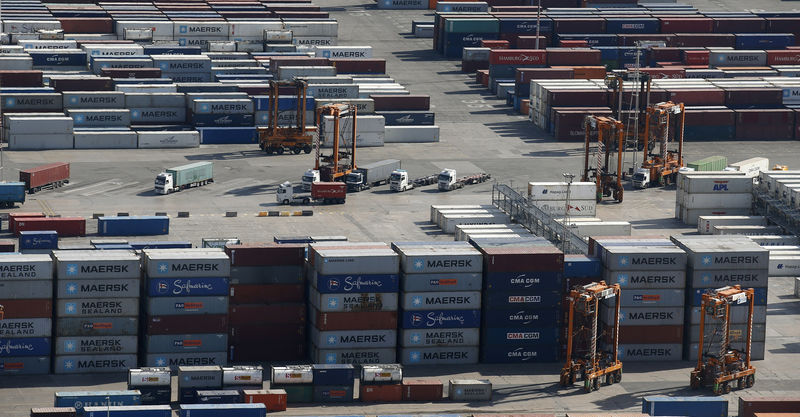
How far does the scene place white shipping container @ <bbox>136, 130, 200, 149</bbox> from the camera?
612 ft

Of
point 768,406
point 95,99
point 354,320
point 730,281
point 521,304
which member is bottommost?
point 768,406

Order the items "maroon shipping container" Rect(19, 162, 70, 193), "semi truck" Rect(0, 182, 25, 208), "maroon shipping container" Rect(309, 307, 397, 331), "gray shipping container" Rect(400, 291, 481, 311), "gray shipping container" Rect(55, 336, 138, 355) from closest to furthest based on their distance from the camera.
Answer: "gray shipping container" Rect(55, 336, 138, 355), "maroon shipping container" Rect(309, 307, 397, 331), "gray shipping container" Rect(400, 291, 481, 311), "semi truck" Rect(0, 182, 25, 208), "maroon shipping container" Rect(19, 162, 70, 193)

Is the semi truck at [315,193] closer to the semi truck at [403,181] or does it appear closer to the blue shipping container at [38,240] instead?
the semi truck at [403,181]

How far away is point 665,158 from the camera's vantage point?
176875mm

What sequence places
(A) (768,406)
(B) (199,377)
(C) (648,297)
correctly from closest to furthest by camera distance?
(A) (768,406)
(B) (199,377)
(C) (648,297)

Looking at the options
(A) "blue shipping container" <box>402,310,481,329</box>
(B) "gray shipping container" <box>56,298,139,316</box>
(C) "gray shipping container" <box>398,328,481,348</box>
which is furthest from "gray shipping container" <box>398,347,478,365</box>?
(B) "gray shipping container" <box>56,298,139,316</box>

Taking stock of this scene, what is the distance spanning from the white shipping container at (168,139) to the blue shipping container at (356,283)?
75.2 m

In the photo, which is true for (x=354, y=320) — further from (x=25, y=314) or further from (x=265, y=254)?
(x=25, y=314)

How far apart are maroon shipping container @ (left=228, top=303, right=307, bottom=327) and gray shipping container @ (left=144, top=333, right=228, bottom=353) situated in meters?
1.60

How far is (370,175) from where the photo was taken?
170 metres

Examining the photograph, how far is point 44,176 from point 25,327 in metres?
53.9

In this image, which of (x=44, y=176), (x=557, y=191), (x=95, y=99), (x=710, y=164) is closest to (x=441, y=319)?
(x=557, y=191)

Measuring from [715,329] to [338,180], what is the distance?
203 feet

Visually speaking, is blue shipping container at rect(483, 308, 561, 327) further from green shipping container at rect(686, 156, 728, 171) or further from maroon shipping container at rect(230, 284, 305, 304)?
green shipping container at rect(686, 156, 728, 171)
